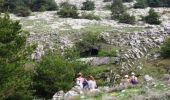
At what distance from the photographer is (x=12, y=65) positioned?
2925 cm

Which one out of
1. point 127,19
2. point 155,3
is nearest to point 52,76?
point 127,19

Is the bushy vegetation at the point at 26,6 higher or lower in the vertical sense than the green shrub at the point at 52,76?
higher

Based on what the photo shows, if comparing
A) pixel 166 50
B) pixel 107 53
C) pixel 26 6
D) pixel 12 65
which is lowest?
pixel 107 53

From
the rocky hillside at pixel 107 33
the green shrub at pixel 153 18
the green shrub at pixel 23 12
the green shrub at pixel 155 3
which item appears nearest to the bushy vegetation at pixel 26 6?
the green shrub at pixel 23 12

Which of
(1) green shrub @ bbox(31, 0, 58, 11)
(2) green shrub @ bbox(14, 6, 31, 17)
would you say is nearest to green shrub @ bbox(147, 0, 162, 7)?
(1) green shrub @ bbox(31, 0, 58, 11)

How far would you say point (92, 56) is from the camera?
49062 millimetres

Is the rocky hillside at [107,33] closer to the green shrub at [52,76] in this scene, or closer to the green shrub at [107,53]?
the green shrub at [107,53]

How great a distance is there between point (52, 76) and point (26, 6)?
3278 centimetres

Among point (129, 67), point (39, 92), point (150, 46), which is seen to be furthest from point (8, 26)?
point (150, 46)

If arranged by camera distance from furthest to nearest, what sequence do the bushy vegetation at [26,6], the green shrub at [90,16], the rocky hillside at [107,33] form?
1. the bushy vegetation at [26,6]
2. the green shrub at [90,16]
3. the rocky hillside at [107,33]

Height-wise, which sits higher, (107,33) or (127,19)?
(127,19)

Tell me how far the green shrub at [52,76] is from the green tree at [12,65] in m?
3.25

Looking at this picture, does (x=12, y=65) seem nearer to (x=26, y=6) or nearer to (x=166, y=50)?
(x=166, y=50)

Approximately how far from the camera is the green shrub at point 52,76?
118ft
